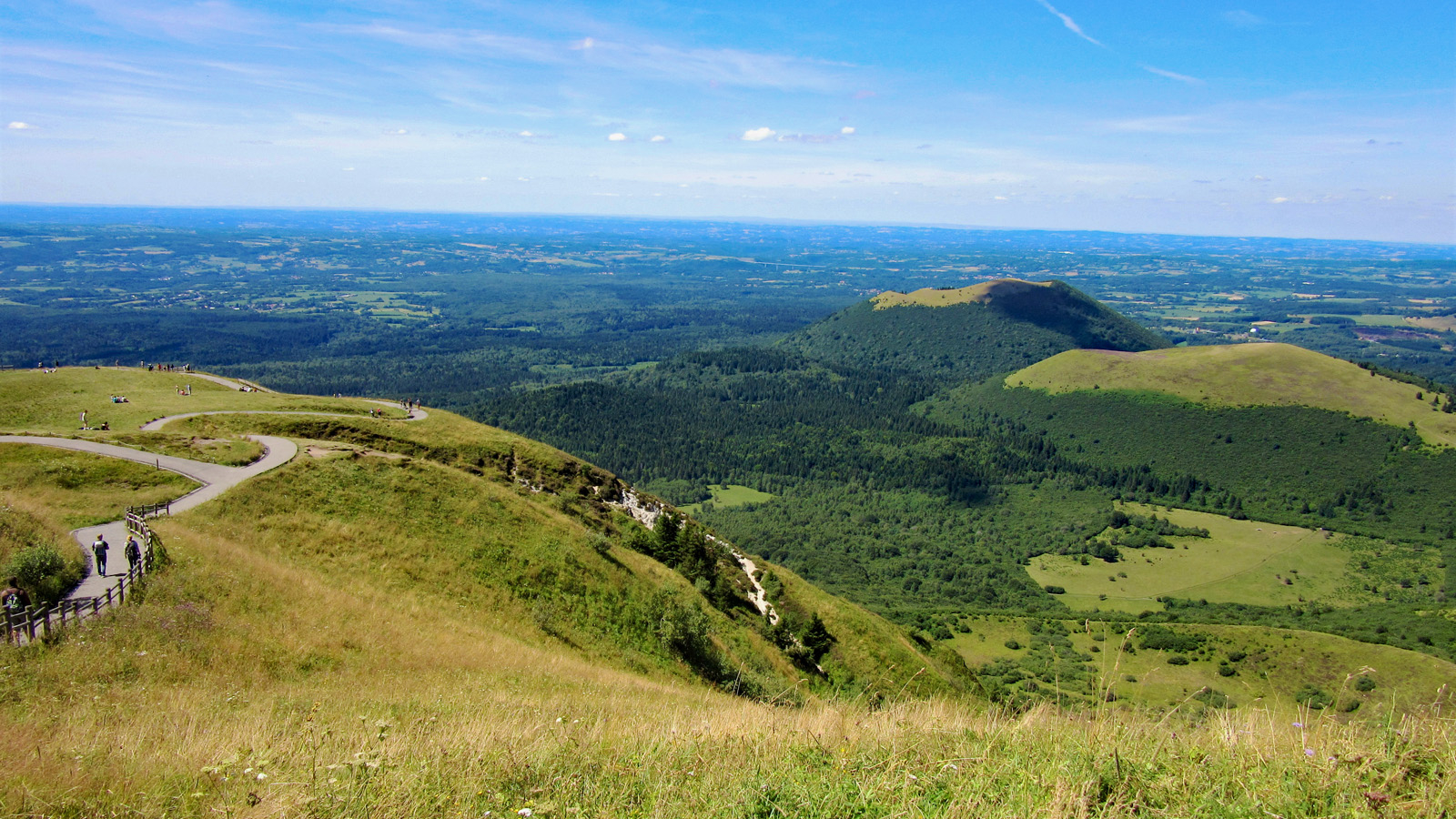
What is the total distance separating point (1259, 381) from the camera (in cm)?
14862

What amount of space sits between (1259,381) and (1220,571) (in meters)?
70.6

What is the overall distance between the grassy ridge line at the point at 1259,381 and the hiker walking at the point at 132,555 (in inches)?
7120

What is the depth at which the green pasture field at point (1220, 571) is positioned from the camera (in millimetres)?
95375

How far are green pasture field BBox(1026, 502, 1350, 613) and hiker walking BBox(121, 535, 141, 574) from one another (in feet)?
337

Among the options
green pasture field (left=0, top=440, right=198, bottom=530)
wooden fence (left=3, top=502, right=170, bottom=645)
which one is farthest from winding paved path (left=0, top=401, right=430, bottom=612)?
green pasture field (left=0, top=440, right=198, bottom=530)

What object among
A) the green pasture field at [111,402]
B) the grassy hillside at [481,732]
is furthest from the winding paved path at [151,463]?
the green pasture field at [111,402]

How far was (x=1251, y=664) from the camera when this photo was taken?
212 feet

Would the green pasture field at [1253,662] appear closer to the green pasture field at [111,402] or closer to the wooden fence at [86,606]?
the wooden fence at [86,606]

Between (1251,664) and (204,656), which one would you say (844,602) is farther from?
(1251,664)

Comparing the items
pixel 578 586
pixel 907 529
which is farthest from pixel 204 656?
pixel 907 529

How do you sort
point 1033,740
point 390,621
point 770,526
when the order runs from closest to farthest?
point 1033,740 → point 390,621 → point 770,526

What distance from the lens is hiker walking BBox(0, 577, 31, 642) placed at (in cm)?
1494

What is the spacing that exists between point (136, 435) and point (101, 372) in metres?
34.1

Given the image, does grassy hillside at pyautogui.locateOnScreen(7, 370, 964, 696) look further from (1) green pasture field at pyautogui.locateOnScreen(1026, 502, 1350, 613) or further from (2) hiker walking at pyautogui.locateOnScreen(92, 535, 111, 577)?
(1) green pasture field at pyautogui.locateOnScreen(1026, 502, 1350, 613)
